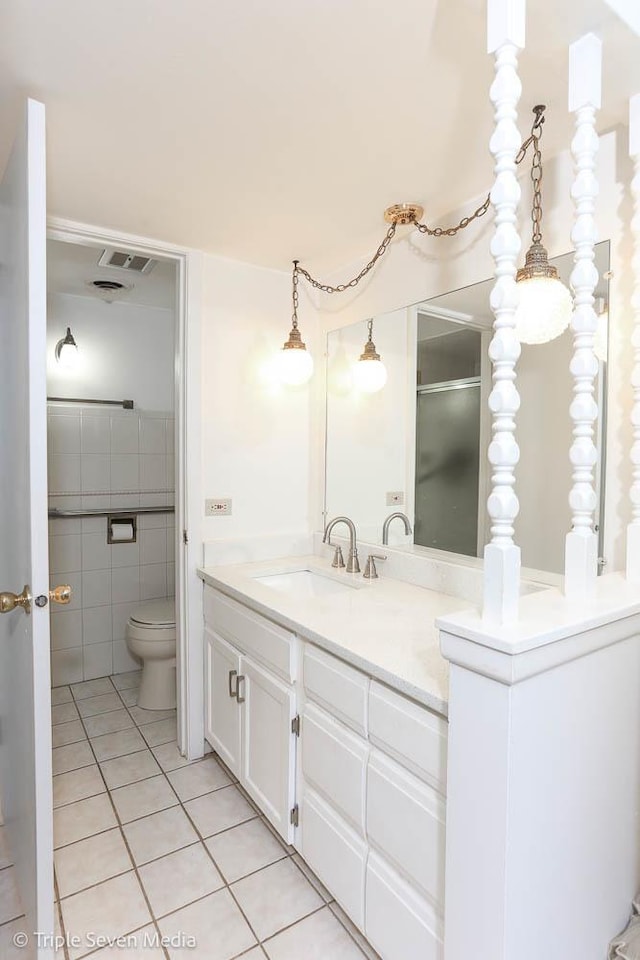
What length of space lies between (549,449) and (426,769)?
35.9 inches

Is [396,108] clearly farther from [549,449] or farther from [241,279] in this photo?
[241,279]

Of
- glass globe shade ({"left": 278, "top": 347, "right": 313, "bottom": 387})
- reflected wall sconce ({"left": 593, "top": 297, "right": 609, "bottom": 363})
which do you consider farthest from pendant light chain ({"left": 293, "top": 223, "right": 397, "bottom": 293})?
reflected wall sconce ({"left": 593, "top": 297, "right": 609, "bottom": 363})

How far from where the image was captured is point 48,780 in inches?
47.6

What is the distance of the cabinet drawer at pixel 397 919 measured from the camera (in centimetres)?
112

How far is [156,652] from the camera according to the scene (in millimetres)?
2586

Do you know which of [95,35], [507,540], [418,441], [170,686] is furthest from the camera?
[170,686]

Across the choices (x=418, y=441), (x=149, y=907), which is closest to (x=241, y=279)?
(x=418, y=441)


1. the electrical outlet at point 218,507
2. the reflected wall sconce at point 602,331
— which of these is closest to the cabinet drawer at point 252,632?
the electrical outlet at point 218,507

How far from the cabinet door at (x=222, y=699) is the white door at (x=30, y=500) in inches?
28.4

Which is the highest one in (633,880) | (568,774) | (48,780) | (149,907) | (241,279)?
(241,279)

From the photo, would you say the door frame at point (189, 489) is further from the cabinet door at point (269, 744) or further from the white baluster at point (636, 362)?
the white baluster at point (636, 362)

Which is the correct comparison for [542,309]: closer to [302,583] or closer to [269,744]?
[302,583]

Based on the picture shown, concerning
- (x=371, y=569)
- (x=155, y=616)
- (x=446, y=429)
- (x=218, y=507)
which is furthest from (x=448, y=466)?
(x=155, y=616)

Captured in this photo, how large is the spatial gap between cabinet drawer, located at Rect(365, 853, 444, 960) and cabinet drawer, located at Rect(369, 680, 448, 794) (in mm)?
291
